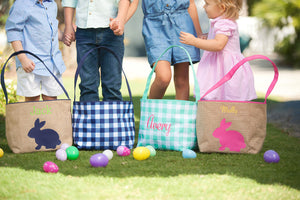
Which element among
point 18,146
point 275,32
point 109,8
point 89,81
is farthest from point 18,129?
point 275,32

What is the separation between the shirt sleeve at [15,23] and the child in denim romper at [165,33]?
1050 mm

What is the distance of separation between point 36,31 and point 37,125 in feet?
2.80

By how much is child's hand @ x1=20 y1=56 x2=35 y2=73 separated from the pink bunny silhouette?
1.56 m

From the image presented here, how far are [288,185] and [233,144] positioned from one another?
2.35 feet

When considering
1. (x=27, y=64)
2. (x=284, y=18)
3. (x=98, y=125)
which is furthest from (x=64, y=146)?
(x=284, y=18)

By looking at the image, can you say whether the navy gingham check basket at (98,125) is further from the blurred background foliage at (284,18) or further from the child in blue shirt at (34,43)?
the blurred background foliage at (284,18)

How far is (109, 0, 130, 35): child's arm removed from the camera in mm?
Answer: 3160

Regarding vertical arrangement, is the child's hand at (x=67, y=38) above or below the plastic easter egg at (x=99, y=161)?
above

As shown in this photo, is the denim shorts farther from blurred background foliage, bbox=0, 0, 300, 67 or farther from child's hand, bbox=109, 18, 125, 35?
blurred background foliage, bbox=0, 0, 300, 67

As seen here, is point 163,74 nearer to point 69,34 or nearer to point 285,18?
point 69,34

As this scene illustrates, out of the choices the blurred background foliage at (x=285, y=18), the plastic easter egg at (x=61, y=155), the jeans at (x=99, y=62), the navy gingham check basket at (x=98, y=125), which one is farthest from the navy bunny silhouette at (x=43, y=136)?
the blurred background foliage at (x=285, y=18)

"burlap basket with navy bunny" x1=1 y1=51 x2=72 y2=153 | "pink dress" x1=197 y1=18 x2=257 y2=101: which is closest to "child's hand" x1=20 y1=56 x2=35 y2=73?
"burlap basket with navy bunny" x1=1 y1=51 x2=72 y2=153

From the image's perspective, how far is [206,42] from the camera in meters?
3.17

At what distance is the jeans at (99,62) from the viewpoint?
338 centimetres
